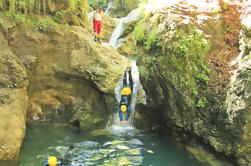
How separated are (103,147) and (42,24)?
241 inches

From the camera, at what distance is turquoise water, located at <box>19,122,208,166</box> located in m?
7.68

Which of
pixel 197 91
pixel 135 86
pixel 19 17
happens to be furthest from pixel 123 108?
pixel 19 17

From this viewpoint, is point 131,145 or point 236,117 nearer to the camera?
point 236,117

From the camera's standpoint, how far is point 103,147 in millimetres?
8781

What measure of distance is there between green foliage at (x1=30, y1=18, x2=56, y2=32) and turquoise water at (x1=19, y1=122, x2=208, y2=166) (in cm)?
449

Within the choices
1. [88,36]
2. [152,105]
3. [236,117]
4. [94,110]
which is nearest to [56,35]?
[88,36]

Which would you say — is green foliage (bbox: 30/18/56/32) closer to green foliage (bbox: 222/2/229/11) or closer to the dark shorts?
the dark shorts

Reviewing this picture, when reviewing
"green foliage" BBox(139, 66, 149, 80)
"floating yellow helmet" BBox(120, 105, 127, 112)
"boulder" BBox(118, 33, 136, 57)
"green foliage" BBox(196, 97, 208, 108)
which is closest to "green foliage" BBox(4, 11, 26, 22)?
"green foliage" BBox(139, 66, 149, 80)

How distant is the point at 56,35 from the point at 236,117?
8.36 m

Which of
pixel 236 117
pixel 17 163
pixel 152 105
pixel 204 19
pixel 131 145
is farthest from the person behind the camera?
pixel 152 105

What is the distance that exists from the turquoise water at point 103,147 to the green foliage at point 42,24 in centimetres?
449

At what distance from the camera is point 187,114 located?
301 inches

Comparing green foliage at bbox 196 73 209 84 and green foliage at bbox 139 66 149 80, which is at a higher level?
green foliage at bbox 139 66 149 80

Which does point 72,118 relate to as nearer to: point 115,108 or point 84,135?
point 84,135
